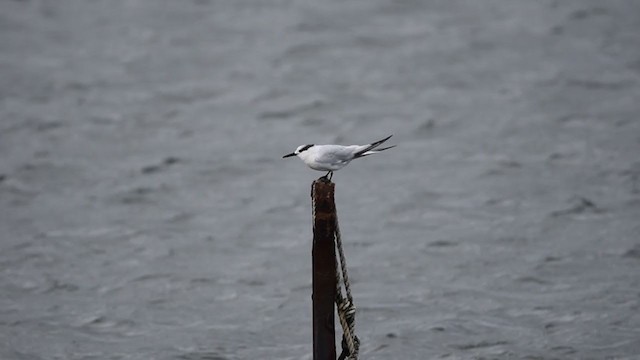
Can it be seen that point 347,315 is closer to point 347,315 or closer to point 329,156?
point 347,315

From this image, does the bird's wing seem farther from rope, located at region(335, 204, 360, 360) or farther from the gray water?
the gray water

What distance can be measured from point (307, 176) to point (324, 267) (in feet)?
29.0

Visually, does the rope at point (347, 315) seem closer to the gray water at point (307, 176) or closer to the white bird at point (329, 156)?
the white bird at point (329, 156)

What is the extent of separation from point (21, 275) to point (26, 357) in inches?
84.7

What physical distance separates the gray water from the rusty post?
3193 mm

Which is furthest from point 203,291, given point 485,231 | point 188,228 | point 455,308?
point 485,231

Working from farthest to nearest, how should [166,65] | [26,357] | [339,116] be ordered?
[166,65] → [339,116] → [26,357]

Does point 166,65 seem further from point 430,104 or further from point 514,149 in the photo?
point 514,149

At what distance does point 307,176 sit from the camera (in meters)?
16.5

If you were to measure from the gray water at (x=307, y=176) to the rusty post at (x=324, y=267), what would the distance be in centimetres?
319

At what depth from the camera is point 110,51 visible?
70.5 feet

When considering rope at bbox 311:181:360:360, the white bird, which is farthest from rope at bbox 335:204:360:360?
the white bird

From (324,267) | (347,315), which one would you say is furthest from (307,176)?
(324,267)

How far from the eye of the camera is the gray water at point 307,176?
11852 millimetres
